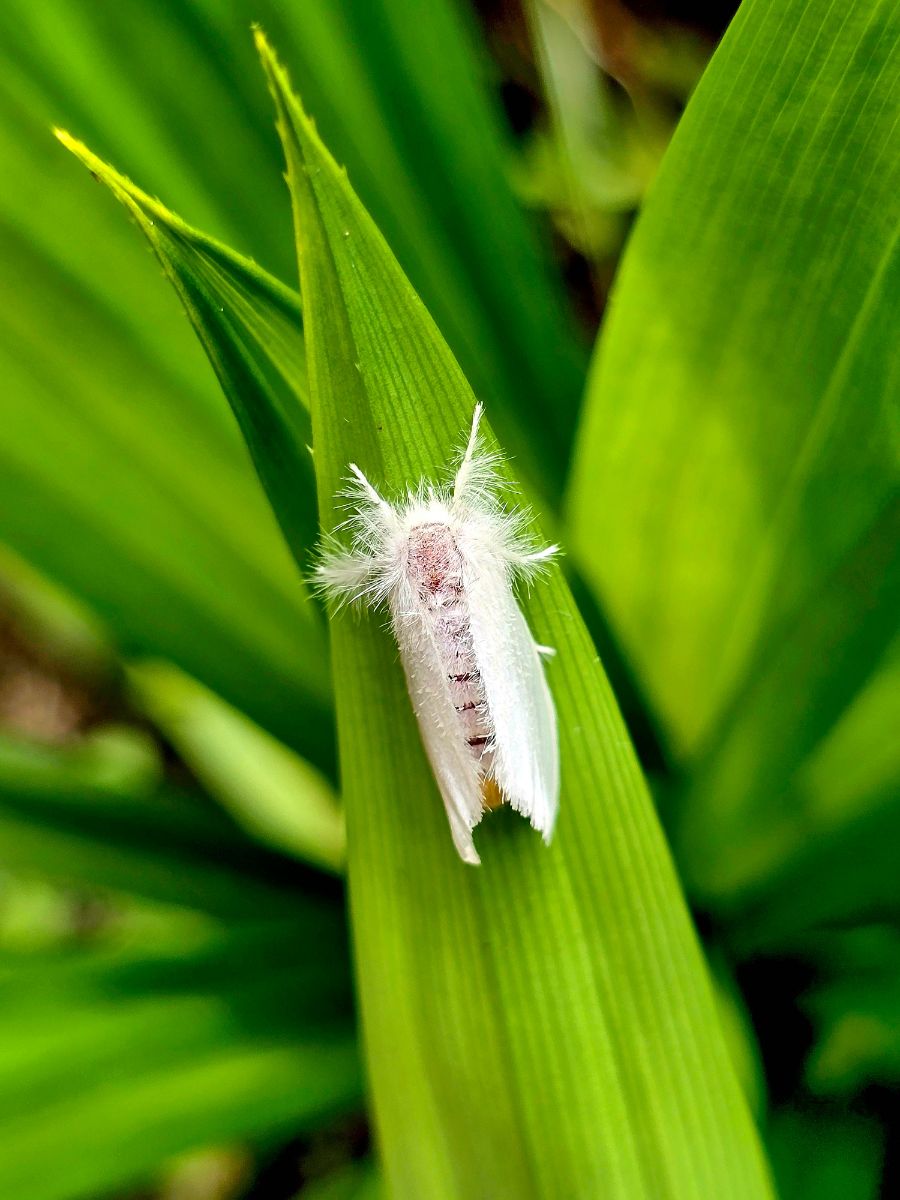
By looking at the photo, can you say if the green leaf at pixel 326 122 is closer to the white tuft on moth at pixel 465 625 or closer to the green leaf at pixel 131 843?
the white tuft on moth at pixel 465 625

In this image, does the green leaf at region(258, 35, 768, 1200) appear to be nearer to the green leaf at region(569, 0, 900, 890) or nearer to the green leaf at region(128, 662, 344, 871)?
the green leaf at region(569, 0, 900, 890)

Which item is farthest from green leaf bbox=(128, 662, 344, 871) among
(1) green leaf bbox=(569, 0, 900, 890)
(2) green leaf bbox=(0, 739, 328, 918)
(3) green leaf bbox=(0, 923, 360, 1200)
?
(1) green leaf bbox=(569, 0, 900, 890)

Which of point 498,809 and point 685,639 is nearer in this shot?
point 498,809

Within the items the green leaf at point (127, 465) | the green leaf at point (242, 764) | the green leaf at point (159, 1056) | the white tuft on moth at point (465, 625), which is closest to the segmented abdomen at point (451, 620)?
the white tuft on moth at point (465, 625)

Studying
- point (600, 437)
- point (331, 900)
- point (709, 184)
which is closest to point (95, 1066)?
point (331, 900)

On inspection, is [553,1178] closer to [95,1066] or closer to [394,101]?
[95,1066]

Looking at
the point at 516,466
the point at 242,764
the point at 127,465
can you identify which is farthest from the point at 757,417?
the point at 242,764

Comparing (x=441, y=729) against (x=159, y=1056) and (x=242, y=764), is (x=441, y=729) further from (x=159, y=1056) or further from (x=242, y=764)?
(x=242, y=764)
